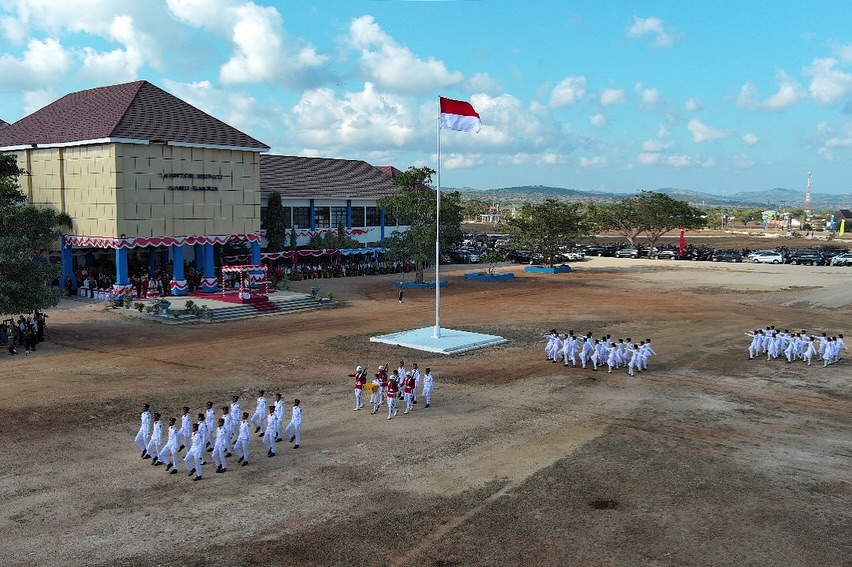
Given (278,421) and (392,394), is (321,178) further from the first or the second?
(278,421)

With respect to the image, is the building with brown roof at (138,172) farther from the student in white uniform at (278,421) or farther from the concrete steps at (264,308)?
the student in white uniform at (278,421)

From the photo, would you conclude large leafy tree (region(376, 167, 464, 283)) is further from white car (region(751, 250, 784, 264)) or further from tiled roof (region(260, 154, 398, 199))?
white car (region(751, 250, 784, 264))

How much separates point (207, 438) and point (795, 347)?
2029cm

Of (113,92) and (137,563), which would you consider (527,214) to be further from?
(137,563)

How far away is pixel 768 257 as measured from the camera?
223 feet

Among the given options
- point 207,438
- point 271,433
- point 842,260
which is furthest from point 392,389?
point 842,260

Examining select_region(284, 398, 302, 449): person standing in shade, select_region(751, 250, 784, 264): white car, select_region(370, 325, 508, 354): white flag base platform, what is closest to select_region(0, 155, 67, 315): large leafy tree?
select_region(370, 325, 508, 354): white flag base platform

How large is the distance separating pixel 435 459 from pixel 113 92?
116ft

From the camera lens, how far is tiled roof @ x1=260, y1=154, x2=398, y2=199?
5434cm

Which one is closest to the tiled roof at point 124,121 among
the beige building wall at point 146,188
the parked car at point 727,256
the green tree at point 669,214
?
the beige building wall at point 146,188

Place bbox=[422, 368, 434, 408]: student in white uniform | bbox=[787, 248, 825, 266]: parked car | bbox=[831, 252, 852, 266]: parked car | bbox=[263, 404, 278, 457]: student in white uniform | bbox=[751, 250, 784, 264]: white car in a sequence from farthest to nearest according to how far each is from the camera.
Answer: bbox=[751, 250, 784, 264]: white car < bbox=[787, 248, 825, 266]: parked car < bbox=[831, 252, 852, 266]: parked car < bbox=[422, 368, 434, 408]: student in white uniform < bbox=[263, 404, 278, 457]: student in white uniform

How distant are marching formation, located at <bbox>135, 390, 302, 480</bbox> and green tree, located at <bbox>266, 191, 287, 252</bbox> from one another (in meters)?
35.7

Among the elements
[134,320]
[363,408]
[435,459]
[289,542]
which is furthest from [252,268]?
[289,542]

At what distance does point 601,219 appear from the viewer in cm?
7862
